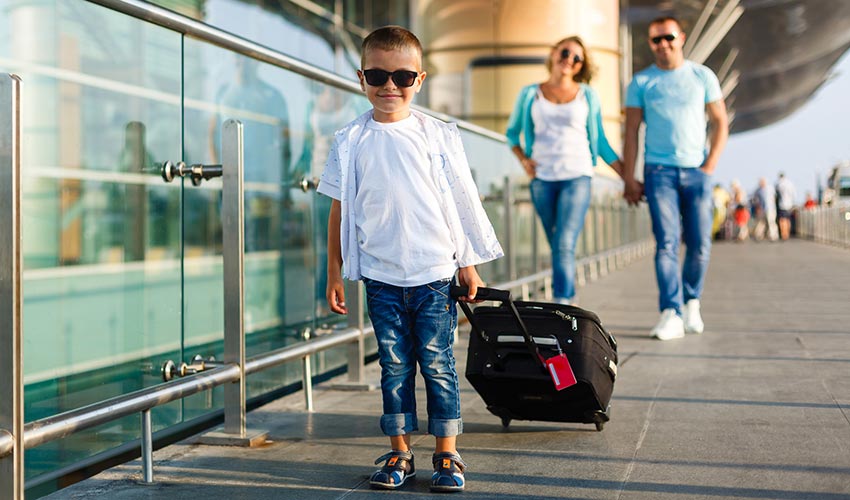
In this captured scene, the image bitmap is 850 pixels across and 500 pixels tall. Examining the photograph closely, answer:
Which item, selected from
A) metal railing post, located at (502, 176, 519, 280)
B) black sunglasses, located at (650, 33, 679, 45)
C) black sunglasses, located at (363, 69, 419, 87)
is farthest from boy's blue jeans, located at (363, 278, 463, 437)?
metal railing post, located at (502, 176, 519, 280)

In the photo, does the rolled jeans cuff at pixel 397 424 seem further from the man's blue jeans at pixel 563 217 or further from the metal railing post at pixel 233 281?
the man's blue jeans at pixel 563 217

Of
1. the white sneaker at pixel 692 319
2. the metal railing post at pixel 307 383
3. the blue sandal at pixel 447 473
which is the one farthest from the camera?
the white sneaker at pixel 692 319

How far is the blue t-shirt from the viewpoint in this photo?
6.80 meters

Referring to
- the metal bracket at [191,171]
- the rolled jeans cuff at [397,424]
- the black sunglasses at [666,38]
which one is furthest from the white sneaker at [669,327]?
the rolled jeans cuff at [397,424]

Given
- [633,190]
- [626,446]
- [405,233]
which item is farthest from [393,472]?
[633,190]

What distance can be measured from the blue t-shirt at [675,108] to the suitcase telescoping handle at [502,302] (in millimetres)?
3354

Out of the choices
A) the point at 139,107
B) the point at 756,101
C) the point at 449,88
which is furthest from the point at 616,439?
the point at 756,101

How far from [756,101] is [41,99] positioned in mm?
85759

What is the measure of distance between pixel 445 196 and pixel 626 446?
43.9 inches

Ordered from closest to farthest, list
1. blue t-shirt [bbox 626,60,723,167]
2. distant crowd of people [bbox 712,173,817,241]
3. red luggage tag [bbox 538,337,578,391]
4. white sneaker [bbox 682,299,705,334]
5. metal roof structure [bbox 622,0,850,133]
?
red luggage tag [bbox 538,337,578,391] → blue t-shirt [bbox 626,60,723,167] → white sneaker [bbox 682,299,705,334] → distant crowd of people [bbox 712,173,817,241] → metal roof structure [bbox 622,0,850,133]

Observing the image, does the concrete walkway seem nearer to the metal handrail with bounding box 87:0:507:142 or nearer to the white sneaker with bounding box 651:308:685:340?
the white sneaker with bounding box 651:308:685:340

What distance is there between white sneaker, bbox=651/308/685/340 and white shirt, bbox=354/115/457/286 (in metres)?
3.79

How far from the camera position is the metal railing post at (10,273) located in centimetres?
262

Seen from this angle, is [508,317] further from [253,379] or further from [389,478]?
[253,379]
